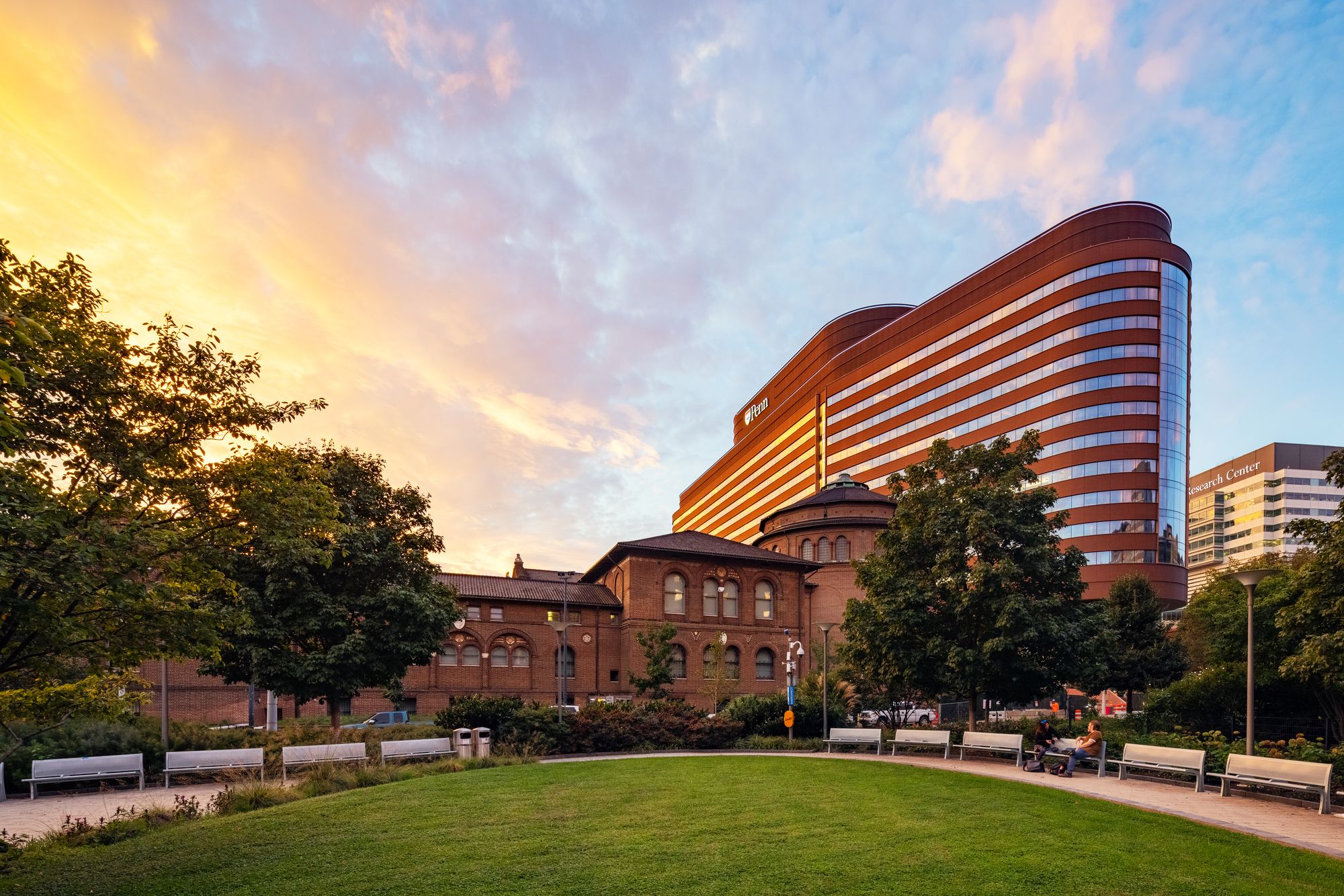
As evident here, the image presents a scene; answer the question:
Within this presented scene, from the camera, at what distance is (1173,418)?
72.5 meters

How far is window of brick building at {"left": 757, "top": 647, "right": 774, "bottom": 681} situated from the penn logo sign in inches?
3398

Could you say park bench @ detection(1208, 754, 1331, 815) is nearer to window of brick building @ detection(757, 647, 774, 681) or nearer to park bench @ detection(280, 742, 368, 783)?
park bench @ detection(280, 742, 368, 783)

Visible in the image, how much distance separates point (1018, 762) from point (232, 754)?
756 inches

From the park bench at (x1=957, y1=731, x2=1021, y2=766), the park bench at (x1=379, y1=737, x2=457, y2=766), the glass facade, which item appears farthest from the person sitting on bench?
the glass facade

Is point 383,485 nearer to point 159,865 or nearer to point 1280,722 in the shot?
point 159,865

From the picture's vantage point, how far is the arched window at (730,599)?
159 ft

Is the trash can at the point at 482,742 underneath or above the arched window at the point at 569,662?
above

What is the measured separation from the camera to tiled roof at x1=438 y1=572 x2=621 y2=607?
1770 inches

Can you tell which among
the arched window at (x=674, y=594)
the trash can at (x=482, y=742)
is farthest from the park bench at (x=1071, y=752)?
the arched window at (x=674, y=594)

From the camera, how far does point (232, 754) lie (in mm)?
16672

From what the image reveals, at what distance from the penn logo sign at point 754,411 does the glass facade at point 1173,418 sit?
2661 inches

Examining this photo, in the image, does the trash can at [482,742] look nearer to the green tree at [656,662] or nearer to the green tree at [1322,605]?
the green tree at [1322,605]

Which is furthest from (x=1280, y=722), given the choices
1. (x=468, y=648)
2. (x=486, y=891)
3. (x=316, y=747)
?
(x=468, y=648)

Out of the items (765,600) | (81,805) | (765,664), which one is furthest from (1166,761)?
(765,600)
